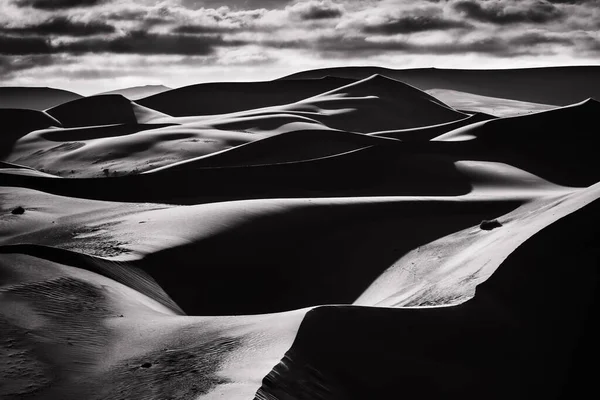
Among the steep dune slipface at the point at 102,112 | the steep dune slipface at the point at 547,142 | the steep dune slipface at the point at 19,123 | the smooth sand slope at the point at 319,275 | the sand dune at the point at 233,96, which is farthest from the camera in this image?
the sand dune at the point at 233,96

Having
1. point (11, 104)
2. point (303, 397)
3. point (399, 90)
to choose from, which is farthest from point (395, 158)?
point (11, 104)

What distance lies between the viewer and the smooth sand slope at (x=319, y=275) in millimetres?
5633

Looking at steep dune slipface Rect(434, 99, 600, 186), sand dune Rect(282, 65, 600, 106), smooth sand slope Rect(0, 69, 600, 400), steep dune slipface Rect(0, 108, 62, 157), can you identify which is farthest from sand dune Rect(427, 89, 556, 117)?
smooth sand slope Rect(0, 69, 600, 400)

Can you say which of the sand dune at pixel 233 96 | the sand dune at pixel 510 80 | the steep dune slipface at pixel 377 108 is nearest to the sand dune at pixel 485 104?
the sand dune at pixel 510 80

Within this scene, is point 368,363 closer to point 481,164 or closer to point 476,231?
point 476,231

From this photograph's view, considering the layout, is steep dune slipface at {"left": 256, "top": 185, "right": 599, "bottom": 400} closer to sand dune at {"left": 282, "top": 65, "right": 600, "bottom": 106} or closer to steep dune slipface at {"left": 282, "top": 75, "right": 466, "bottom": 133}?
steep dune slipface at {"left": 282, "top": 75, "right": 466, "bottom": 133}

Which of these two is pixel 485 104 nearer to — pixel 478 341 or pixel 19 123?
pixel 19 123

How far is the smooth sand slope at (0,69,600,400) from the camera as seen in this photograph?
5.63 meters

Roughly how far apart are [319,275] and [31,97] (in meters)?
140

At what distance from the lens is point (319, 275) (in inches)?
433

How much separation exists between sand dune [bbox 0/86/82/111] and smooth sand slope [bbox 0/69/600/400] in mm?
124135

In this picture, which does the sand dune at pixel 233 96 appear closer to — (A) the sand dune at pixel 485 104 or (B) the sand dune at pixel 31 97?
(A) the sand dune at pixel 485 104

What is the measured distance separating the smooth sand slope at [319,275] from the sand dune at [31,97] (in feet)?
407

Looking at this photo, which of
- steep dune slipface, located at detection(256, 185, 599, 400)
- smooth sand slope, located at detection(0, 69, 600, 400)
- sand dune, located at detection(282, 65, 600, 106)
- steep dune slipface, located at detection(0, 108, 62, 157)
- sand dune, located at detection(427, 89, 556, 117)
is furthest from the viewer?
sand dune, located at detection(282, 65, 600, 106)
